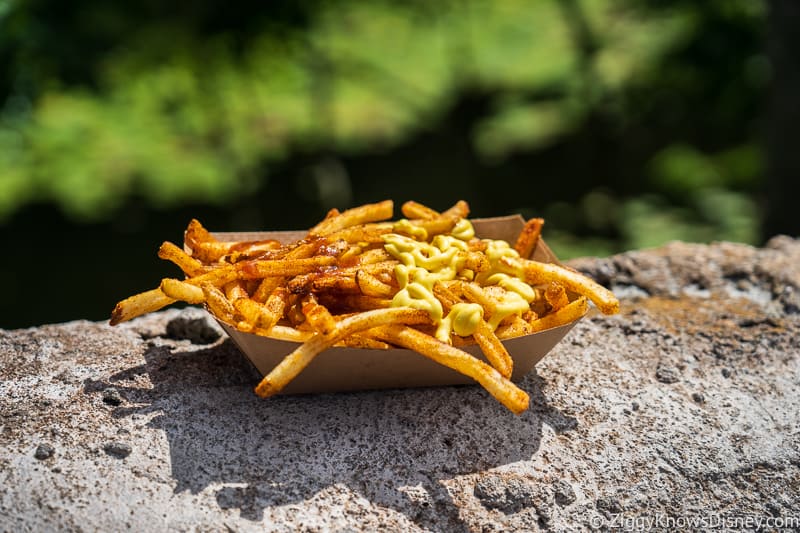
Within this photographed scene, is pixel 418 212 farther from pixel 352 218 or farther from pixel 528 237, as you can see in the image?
pixel 528 237

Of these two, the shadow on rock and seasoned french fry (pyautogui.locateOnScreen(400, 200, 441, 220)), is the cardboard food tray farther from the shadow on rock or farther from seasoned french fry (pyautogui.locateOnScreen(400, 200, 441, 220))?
seasoned french fry (pyautogui.locateOnScreen(400, 200, 441, 220))

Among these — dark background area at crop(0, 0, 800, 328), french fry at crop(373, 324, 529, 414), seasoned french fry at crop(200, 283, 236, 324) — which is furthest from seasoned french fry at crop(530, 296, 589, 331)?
dark background area at crop(0, 0, 800, 328)

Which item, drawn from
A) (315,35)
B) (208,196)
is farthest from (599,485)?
(315,35)

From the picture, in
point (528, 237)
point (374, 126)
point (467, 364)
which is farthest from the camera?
point (374, 126)

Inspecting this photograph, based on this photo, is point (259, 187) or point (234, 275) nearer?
point (234, 275)

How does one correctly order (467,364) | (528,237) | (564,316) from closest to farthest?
(467,364) → (564,316) → (528,237)

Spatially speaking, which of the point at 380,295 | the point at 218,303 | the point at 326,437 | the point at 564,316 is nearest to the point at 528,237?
the point at 564,316

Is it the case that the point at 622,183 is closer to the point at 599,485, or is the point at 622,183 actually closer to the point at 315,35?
the point at 315,35
